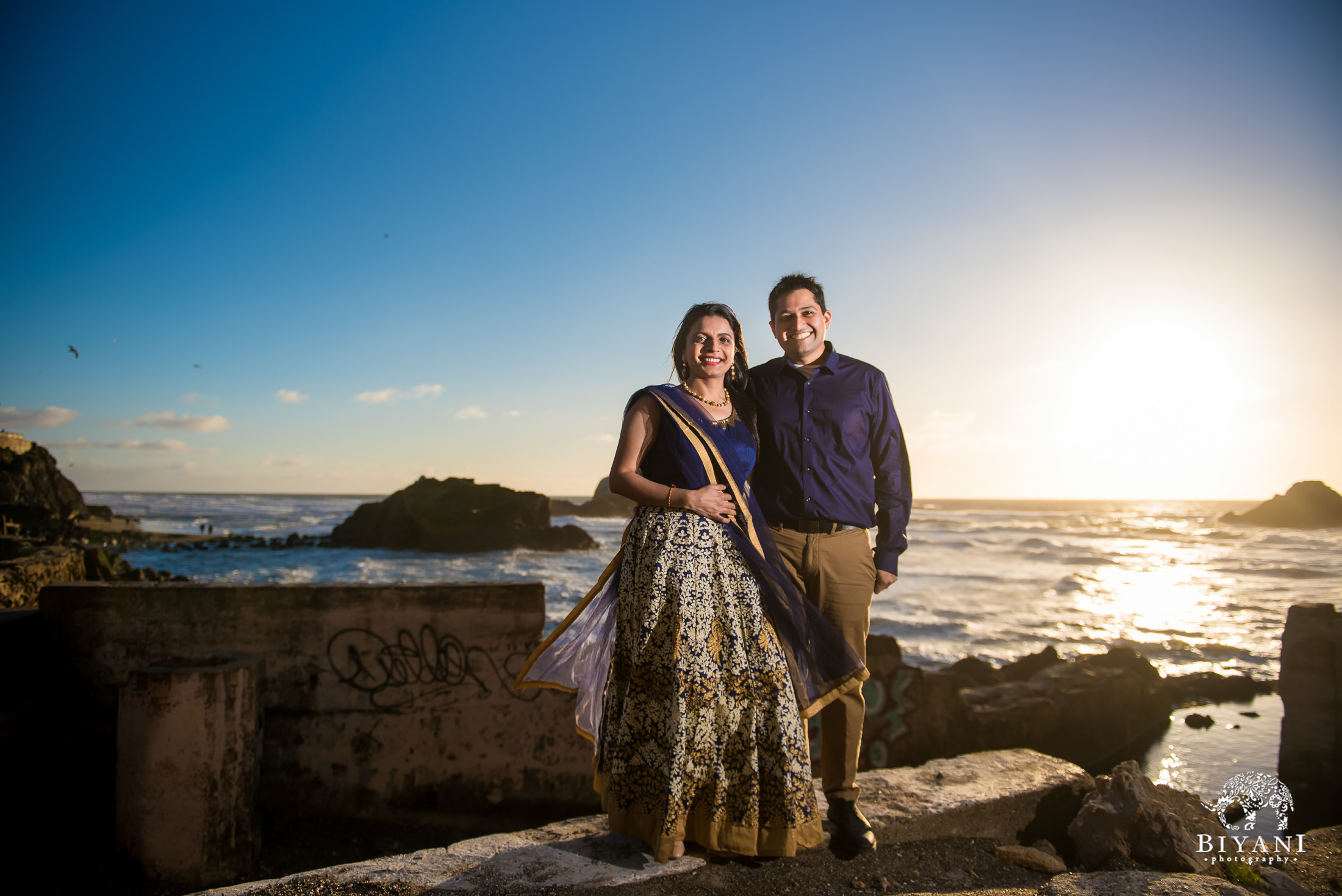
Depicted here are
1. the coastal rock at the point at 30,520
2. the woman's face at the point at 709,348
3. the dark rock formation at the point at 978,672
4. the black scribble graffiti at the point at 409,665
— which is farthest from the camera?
the dark rock formation at the point at 978,672

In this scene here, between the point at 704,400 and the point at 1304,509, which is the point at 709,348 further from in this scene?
the point at 1304,509

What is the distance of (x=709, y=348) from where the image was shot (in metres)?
2.45

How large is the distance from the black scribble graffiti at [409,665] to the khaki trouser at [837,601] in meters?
2.42

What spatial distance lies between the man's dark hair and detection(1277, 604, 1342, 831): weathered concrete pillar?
593 cm

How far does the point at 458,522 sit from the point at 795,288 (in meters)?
30.8

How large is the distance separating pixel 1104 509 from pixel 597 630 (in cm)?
8252

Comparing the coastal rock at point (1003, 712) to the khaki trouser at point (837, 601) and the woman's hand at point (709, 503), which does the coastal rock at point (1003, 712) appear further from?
the woman's hand at point (709, 503)

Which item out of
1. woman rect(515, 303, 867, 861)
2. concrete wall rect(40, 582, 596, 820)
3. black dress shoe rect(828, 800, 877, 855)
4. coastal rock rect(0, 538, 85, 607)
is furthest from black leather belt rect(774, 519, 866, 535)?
coastal rock rect(0, 538, 85, 607)

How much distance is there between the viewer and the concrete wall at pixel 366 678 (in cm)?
399

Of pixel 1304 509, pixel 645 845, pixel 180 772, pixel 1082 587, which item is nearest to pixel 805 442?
pixel 645 845

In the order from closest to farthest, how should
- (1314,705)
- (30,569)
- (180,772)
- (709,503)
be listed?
(709,503) → (180,772) → (30,569) → (1314,705)

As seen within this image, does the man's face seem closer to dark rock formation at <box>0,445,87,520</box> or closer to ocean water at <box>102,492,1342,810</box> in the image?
ocean water at <box>102,492,1342,810</box>

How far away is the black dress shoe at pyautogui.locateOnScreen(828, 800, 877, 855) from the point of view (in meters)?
2.49

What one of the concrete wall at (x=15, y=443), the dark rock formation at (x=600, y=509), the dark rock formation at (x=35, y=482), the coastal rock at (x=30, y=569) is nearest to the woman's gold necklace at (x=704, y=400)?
the coastal rock at (x=30, y=569)
